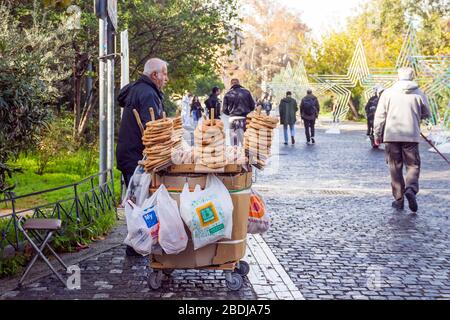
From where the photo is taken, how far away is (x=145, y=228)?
5.55 meters

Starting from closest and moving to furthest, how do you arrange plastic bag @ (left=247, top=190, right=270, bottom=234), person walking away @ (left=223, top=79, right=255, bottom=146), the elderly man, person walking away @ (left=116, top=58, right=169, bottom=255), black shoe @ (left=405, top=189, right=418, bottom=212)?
plastic bag @ (left=247, top=190, right=270, bottom=234), person walking away @ (left=116, top=58, right=169, bottom=255), black shoe @ (left=405, top=189, right=418, bottom=212), the elderly man, person walking away @ (left=223, top=79, right=255, bottom=146)

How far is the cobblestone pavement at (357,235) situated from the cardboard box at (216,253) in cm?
65

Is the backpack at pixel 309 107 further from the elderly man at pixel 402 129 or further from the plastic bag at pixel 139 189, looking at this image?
the plastic bag at pixel 139 189

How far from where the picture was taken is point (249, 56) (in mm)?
83750

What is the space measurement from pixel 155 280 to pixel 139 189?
2.50ft

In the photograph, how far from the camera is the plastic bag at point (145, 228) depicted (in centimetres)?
555

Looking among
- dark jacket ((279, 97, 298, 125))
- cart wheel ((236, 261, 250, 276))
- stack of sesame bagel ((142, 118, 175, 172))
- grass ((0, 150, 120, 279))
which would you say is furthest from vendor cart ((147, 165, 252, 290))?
dark jacket ((279, 97, 298, 125))

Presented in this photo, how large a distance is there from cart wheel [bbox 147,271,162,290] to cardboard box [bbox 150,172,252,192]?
67cm

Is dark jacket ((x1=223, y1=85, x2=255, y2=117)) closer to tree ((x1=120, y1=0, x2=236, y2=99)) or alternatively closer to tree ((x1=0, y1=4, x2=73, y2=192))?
tree ((x1=120, y1=0, x2=236, y2=99))

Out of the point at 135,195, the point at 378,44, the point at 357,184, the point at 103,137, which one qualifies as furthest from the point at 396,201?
the point at 378,44

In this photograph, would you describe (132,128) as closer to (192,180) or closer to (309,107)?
(192,180)

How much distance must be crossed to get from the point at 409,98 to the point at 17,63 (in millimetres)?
5558

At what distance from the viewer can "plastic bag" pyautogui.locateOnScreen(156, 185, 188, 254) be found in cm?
550
